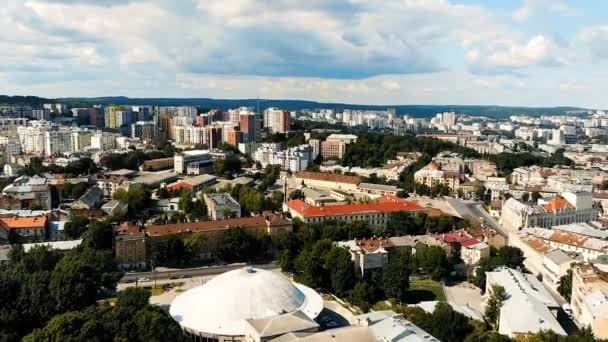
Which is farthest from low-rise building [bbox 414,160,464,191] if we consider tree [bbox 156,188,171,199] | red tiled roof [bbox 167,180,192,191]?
tree [bbox 156,188,171,199]

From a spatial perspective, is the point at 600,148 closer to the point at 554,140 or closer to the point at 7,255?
the point at 554,140

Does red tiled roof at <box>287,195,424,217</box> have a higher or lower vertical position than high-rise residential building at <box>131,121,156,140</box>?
lower

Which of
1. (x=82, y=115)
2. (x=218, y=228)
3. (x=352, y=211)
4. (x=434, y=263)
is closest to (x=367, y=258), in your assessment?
(x=434, y=263)

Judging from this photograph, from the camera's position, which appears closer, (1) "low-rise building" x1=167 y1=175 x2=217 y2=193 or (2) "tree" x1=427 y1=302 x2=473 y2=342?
(2) "tree" x1=427 y1=302 x2=473 y2=342

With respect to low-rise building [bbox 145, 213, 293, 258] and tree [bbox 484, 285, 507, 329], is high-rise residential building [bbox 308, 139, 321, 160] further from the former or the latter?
tree [bbox 484, 285, 507, 329]

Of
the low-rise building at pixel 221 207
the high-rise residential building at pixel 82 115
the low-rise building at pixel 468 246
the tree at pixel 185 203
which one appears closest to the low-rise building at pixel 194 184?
the tree at pixel 185 203

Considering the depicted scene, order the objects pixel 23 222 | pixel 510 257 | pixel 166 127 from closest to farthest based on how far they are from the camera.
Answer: pixel 510 257
pixel 23 222
pixel 166 127

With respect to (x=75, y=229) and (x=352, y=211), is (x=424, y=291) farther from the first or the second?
(x=75, y=229)
